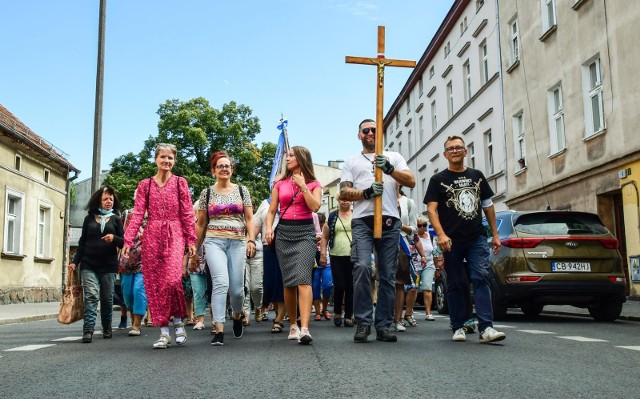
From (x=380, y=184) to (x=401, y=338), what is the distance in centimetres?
171

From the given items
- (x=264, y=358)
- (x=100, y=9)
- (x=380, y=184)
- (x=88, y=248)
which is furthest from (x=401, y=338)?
(x=100, y=9)

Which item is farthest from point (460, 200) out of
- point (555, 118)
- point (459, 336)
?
point (555, 118)

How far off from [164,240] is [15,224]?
18.8 meters

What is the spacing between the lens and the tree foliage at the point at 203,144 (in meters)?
48.9

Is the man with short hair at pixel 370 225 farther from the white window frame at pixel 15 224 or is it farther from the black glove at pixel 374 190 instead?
the white window frame at pixel 15 224

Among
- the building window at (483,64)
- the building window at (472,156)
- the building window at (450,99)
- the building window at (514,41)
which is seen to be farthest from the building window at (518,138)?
the building window at (450,99)

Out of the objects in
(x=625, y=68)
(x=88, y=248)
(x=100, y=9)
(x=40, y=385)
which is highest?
(x=100, y=9)

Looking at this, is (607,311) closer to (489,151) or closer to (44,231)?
(489,151)

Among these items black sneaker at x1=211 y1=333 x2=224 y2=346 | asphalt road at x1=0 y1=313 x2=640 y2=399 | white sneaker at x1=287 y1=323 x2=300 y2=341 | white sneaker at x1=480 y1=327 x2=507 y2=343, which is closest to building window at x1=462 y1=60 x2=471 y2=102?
asphalt road at x1=0 y1=313 x2=640 y2=399

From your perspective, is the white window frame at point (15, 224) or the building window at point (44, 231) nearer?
the white window frame at point (15, 224)

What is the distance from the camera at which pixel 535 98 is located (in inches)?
840

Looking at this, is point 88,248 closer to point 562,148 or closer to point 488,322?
point 488,322

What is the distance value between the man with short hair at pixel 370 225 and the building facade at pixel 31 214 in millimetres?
16891

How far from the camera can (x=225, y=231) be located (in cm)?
719
